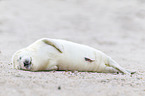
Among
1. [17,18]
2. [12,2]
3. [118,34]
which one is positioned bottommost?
[118,34]

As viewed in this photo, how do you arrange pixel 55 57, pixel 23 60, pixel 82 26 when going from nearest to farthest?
pixel 23 60, pixel 55 57, pixel 82 26

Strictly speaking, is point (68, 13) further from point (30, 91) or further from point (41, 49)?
point (30, 91)

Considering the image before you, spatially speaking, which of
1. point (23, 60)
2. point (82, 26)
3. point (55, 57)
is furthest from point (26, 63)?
point (82, 26)

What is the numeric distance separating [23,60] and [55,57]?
1.69 ft

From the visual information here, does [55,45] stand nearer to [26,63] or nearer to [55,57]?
[55,57]

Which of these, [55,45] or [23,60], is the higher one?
[55,45]

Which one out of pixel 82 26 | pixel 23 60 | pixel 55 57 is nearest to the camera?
pixel 23 60

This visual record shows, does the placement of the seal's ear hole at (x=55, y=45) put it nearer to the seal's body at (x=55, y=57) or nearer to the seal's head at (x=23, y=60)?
the seal's body at (x=55, y=57)

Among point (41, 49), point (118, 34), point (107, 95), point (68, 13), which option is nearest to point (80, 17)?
point (68, 13)

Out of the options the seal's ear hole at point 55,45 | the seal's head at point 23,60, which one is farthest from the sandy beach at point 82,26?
the seal's ear hole at point 55,45

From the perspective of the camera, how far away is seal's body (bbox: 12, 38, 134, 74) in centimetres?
385

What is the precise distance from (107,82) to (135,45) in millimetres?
7064

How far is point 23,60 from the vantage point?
3771mm

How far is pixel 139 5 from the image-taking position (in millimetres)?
15008
